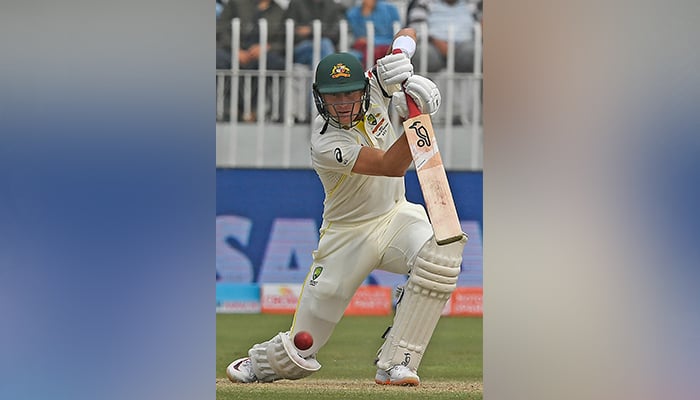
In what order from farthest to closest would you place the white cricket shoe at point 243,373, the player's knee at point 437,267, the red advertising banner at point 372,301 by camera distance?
the red advertising banner at point 372,301
the white cricket shoe at point 243,373
the player's knee at point 437,267

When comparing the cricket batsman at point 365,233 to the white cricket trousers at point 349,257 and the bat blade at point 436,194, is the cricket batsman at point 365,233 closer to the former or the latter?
the white cricket trousers at point 349,257

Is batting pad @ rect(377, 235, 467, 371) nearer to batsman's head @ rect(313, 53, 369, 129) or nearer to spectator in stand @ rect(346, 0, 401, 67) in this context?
batsman's head @ rect(313, 53, 369, 129)

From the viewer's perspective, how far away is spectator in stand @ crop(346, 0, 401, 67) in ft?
42.6

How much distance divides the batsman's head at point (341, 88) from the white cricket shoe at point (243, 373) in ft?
4.10

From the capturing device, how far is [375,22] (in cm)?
1327

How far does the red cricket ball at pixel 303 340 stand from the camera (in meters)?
4.42

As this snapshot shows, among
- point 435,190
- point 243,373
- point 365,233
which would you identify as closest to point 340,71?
point 365,233

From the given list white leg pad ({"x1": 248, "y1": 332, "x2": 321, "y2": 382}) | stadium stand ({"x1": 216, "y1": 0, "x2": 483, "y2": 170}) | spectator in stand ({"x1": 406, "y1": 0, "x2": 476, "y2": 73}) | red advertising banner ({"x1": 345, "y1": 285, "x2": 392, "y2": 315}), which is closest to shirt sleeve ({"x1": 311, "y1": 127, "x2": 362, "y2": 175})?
white leg pad ({"x1": 248, "y1": 332, "x2": 321, "y2": 382})

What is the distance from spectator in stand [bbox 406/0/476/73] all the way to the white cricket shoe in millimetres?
8821

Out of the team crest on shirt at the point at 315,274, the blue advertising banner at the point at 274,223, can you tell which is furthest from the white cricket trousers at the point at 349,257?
the blue advertising banner at the point at 274,223
